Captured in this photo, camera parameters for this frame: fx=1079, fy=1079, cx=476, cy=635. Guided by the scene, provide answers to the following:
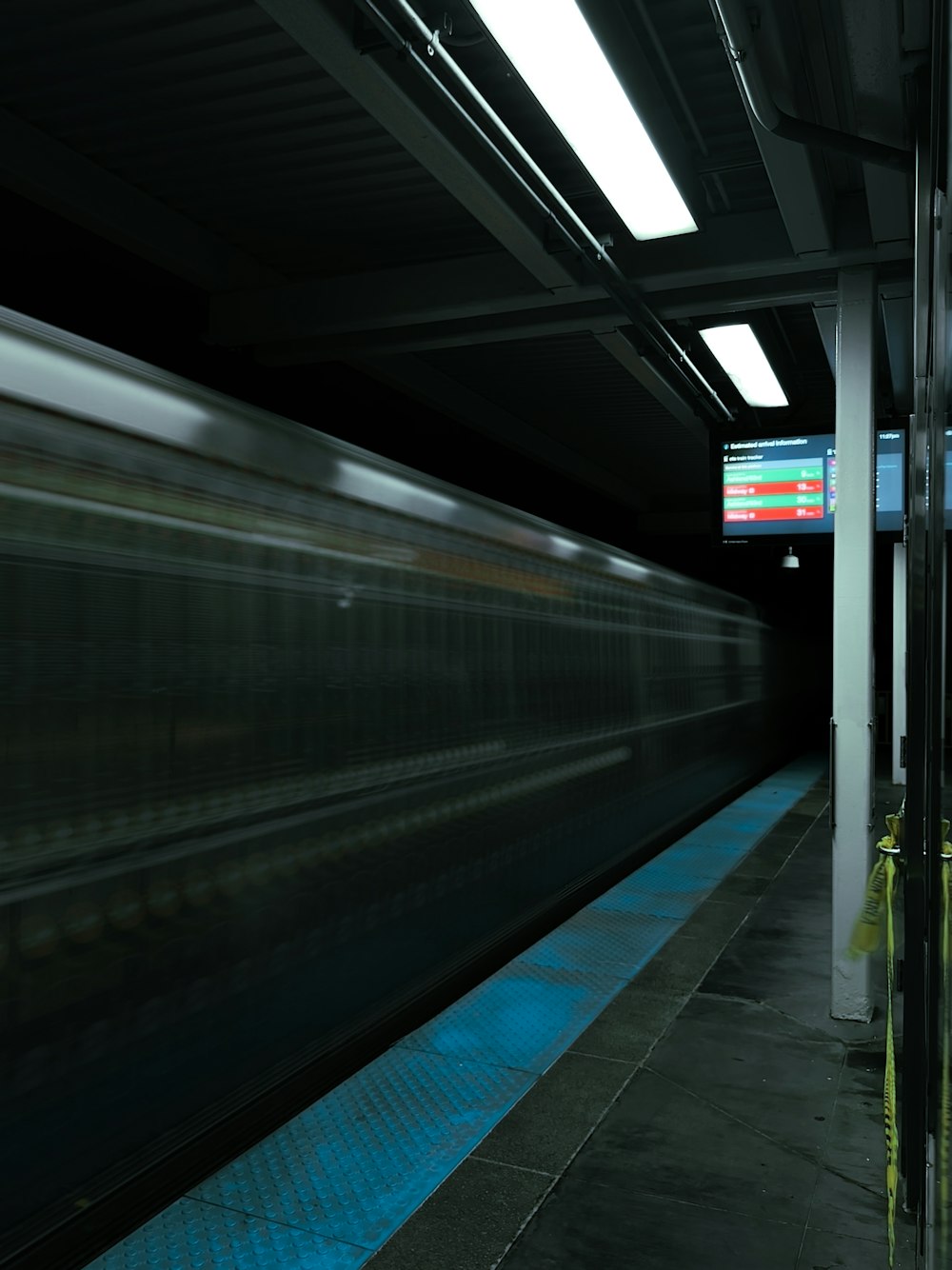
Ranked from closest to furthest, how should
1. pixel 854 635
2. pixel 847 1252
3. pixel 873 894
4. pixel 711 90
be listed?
pixel 847 1252 → pixel 873 894 → pixel 711 90 → pixel 854 635

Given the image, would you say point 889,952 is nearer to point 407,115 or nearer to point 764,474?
point 407,115

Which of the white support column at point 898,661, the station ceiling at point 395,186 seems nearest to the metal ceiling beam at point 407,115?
the station ceiling at point 395,186

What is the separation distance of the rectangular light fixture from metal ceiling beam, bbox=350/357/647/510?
2413 millimetres

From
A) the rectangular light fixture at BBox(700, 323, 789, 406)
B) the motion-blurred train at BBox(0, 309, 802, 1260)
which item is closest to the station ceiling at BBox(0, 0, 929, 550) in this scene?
the rectangular light fixture at BBox(700, 323, 789, 406)

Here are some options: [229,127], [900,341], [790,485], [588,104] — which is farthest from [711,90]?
[790,485]

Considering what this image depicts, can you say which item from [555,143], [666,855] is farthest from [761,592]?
[555,143]

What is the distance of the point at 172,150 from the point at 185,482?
2.43 meters

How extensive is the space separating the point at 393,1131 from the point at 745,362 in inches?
206

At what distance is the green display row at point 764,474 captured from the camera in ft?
24.0

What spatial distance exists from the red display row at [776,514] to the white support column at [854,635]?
2.72 metres

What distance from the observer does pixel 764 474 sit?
752cm

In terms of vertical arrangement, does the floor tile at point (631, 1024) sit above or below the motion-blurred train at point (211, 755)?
below

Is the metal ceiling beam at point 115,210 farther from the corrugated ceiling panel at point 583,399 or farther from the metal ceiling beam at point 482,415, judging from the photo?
the corrugated ceiling panel at point 583,399

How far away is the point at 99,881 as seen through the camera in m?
2.62
